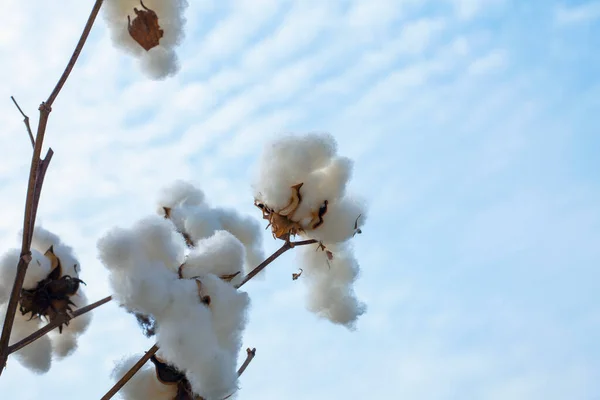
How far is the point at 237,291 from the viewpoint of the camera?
1442 mm

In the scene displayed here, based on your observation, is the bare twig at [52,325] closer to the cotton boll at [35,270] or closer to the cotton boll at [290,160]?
the cotton boll at [35,270]

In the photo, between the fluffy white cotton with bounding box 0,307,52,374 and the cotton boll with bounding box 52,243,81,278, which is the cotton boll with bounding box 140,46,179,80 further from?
the fluffy white cotton with bounding box 0,307,52,374

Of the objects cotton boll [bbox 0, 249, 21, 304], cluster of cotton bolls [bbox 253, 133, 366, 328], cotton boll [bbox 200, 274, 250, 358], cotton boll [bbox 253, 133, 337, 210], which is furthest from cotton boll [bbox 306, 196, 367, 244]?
cotton boll [bbox 0, 249, 21, 304]

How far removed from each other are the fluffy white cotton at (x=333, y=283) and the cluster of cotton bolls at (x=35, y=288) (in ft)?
1.85

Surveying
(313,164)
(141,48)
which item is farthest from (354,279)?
(141,48)

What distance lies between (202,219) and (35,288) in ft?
1.28

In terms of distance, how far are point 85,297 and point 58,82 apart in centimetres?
58

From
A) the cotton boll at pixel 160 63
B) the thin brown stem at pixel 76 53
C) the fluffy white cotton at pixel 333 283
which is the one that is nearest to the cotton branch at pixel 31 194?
the thin brown stem at pixel 76 53

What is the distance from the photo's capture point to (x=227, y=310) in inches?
55.2

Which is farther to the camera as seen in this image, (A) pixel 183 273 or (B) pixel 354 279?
(B) pixel 354 279

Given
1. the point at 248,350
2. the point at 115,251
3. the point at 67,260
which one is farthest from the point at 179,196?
the point at 115,251

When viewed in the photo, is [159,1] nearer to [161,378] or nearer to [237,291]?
[237,291]

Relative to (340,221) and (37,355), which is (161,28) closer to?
(340,221)

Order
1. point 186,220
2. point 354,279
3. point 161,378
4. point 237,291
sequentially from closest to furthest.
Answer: point 237,291
point 161,378
point 186,220
point 354,279
